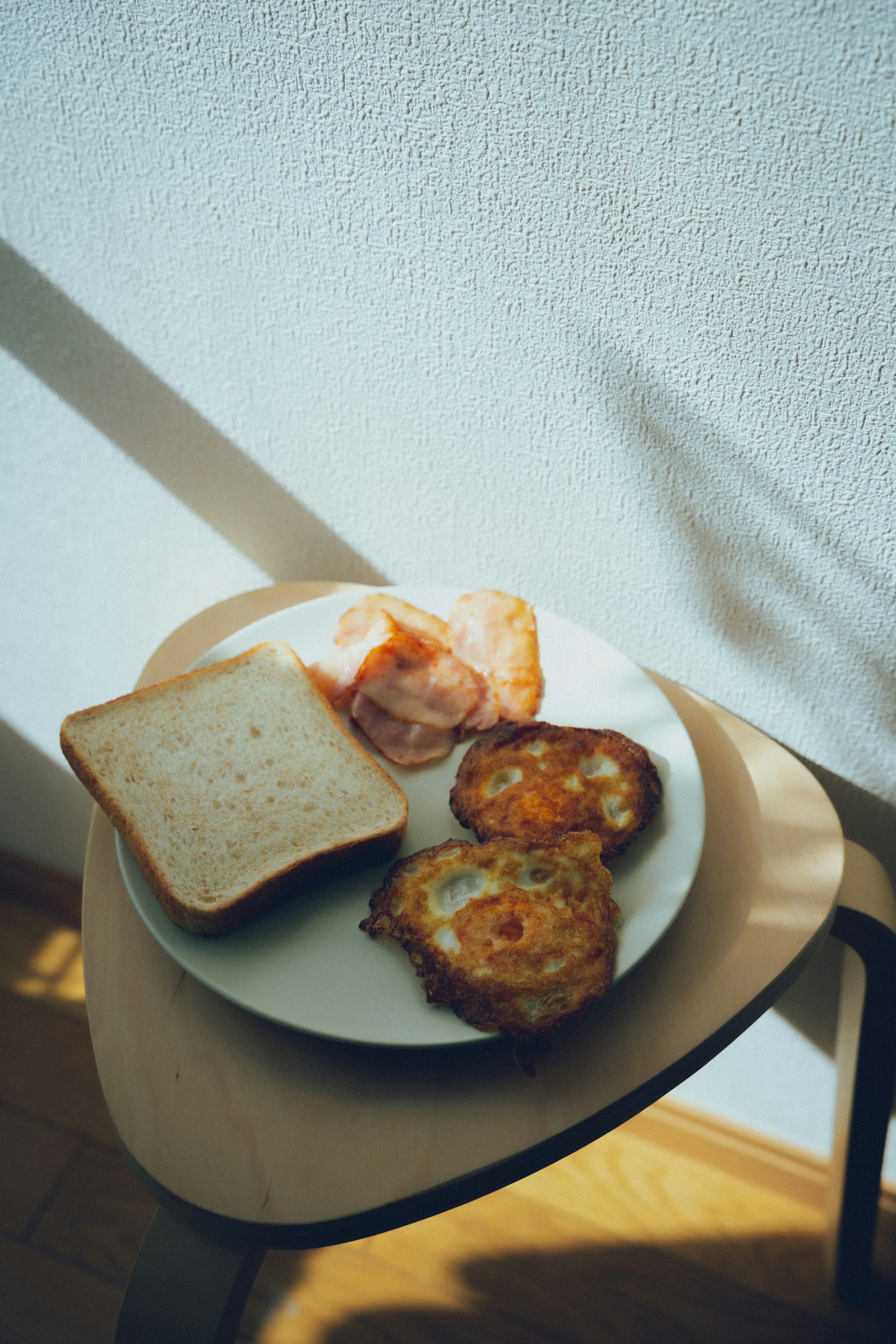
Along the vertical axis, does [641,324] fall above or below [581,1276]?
above

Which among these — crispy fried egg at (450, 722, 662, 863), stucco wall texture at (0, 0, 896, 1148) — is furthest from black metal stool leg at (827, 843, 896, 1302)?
crispy fried egg at (450, 722, 662, 863)

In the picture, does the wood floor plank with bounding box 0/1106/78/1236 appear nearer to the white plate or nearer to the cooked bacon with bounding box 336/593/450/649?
the white plate

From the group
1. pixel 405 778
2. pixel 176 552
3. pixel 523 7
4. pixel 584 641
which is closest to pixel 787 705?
pixel 584 641

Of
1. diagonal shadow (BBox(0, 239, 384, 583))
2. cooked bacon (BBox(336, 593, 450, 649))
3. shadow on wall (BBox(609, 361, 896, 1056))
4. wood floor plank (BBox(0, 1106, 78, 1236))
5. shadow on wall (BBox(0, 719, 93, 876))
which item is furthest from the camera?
shadow on wall (BBox(0, 719, 93, 876))

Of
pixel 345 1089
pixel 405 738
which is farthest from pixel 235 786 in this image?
pixel 345 1089

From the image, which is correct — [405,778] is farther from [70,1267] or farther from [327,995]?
[70,1267]

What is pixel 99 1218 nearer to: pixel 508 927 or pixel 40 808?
pixel 40 808
